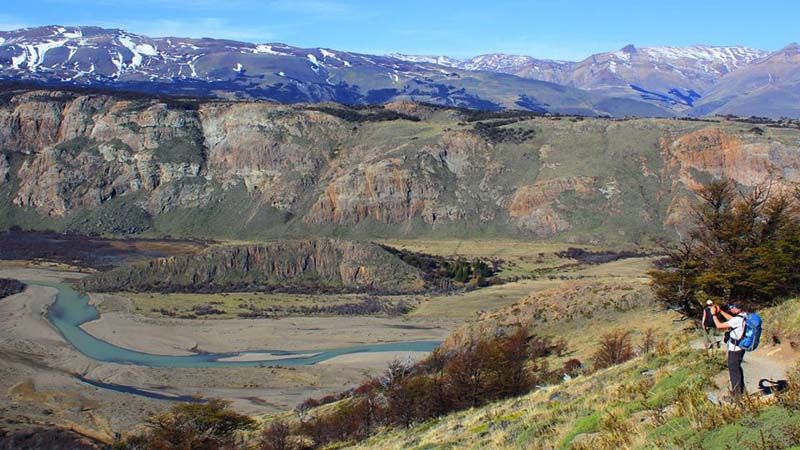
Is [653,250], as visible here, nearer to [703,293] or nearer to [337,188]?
[337,188]

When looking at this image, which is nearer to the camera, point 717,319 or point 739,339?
point 739,339

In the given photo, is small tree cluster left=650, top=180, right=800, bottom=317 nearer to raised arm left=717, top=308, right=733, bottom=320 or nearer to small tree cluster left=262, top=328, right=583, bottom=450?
small tree cluster left=262, top=328, right=583, bottom=450

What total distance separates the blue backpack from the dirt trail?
0.87 metres

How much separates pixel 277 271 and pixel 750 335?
8383cm

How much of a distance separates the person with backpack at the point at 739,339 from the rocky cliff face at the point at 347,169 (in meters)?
103

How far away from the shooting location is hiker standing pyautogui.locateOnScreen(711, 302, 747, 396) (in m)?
11.2

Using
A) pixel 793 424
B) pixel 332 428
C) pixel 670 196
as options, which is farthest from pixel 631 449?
pixel 670 196

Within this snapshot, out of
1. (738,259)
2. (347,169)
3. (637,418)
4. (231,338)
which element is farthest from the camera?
(347,169)

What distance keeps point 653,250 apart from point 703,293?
86.6m

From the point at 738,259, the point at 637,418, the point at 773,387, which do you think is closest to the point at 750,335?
the point at 773,387

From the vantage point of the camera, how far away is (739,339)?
11398 millimetres

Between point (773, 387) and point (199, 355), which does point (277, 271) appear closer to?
point (199, 355)

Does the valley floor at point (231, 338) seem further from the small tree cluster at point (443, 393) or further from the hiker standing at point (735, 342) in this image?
the hiker standing at point (735, 342)

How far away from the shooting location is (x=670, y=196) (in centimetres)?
11675
